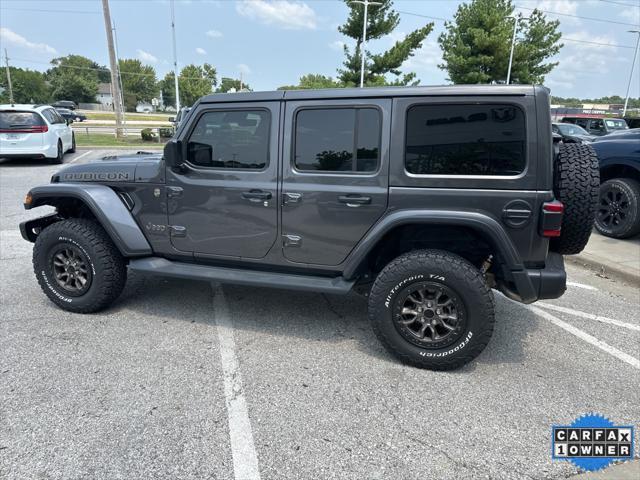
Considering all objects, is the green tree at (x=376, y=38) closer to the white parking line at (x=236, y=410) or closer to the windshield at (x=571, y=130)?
the windshield at (x=571, y=130)

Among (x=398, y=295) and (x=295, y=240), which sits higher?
(x=295, y=240)

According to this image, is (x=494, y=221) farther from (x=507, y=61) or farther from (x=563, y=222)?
(x=507, y=61)

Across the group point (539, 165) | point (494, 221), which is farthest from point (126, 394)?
point (539, 165)

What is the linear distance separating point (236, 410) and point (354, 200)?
1544 mm

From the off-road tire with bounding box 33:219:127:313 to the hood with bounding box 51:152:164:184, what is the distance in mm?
386

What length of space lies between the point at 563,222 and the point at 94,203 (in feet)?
11.5

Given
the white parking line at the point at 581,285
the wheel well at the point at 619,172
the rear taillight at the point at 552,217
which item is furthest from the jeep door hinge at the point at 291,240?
the wheel well at the point at 619,172

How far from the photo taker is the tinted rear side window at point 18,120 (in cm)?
1134

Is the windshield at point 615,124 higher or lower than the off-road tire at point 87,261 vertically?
higher

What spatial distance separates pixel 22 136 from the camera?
11445 mm

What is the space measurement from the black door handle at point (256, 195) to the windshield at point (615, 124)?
19.9 m

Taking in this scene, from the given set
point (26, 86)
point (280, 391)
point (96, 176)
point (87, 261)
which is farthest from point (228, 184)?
point (26, 86)

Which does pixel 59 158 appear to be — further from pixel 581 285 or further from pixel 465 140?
pixel 581 285

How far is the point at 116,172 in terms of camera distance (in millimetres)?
3646
